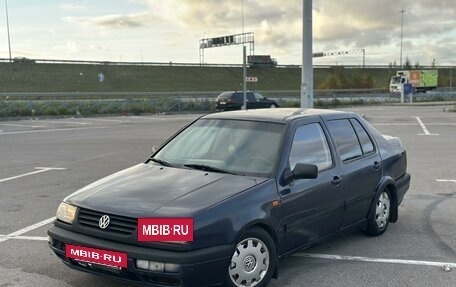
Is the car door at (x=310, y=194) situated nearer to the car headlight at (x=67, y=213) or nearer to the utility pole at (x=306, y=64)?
the car headlight at (x=67, y=213)

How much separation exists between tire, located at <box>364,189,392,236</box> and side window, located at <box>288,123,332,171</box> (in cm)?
109

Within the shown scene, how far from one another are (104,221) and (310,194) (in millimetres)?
1834

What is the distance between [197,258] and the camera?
3650 mm

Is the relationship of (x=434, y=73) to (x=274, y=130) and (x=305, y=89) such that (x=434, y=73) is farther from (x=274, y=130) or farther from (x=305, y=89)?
(x=274, y=130)

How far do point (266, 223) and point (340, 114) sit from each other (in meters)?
2.07

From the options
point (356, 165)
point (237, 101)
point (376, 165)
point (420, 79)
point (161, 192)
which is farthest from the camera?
point (420, 79)

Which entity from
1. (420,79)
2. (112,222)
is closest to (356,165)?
(112,222)

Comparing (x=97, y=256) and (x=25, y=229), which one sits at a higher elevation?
(x=97, y=256)

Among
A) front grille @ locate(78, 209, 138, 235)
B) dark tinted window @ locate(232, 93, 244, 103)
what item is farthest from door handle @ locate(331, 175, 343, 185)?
dark tinted window @ locate(232, 93, 244, 103)

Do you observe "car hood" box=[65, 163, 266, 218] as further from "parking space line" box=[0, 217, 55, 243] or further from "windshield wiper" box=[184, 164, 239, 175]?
"parking space line" box=[0, 217, 55, 243]

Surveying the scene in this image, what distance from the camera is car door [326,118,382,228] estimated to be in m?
5.27

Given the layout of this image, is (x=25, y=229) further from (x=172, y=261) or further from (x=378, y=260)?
(x=378, y=260)

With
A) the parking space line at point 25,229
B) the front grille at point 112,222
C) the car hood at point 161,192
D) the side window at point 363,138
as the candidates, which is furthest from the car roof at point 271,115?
the parking space line at point 25,229

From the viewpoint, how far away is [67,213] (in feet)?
13.7
